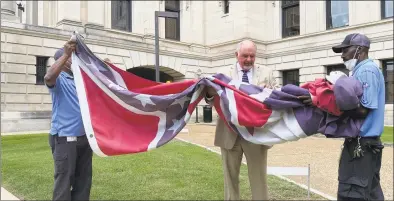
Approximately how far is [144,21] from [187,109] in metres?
23.7

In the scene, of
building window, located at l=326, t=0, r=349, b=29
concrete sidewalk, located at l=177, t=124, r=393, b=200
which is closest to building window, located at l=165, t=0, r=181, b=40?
building window, located at l=326, t=0, r=349, b=29

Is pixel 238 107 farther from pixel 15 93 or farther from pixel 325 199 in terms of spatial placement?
pixel 15 93

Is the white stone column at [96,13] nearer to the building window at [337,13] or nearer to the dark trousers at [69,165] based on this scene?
the building window at [337,13]

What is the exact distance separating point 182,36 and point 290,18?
791cm

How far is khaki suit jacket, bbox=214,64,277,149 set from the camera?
4.45 meters

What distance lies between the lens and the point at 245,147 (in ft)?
14.5

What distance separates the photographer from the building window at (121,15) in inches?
1053

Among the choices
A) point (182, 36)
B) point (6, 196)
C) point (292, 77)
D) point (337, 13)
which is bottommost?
point (6, 196)

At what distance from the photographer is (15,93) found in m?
20.3

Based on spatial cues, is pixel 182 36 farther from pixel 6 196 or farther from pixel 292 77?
pixel 6 196

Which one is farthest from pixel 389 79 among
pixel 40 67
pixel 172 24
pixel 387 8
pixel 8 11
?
pixel 8 11

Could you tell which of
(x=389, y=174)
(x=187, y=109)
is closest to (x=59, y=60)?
(x=187, y=109)

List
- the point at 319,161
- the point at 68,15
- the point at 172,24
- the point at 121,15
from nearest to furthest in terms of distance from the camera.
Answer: the point at 319,161 < the point at 68,15 < the point at 121,15 < the point at 172,24

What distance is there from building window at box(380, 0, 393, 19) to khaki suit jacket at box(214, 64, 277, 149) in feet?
74.0
